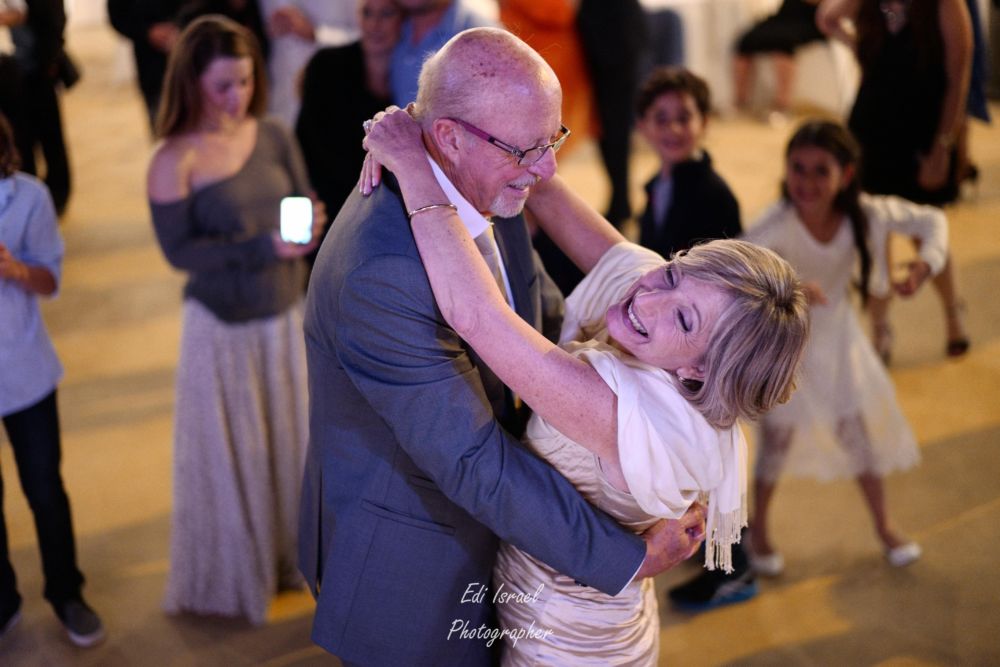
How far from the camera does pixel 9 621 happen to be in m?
2.99

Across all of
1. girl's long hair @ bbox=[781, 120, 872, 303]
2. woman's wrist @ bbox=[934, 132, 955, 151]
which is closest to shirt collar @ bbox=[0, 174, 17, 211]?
girl's long hair @ bbox=[781, 120, 872, 303]

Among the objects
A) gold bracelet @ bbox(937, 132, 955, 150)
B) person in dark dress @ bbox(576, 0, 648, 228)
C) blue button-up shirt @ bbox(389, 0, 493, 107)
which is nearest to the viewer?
blue button-up shirt @ bbox(389, 0, 493, 107)

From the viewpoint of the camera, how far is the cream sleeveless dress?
1.69 m

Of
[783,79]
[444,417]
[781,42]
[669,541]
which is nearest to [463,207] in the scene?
[444,417]

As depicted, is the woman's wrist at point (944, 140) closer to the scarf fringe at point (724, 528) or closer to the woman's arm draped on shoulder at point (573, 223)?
the woman's arm draped on shoulder at point (573, 223)

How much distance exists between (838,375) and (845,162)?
2.09 ft

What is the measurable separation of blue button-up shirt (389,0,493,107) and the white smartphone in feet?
2.50

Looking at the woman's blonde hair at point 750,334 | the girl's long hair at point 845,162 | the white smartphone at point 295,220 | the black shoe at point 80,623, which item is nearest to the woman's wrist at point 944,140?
the girl's long hair at point 845,162

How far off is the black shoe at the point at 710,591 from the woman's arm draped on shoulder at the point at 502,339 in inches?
60.7

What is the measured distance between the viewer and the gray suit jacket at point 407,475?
168cm

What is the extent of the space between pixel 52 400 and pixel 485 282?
1.64 metres

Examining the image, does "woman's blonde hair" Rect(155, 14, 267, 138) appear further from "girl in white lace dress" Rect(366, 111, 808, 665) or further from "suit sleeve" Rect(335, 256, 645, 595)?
"suit sleeve" Rect(335, 256, 645, 595)

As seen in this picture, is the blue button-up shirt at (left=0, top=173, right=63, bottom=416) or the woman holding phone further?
the woman holding phone

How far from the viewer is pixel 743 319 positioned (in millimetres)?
1675
